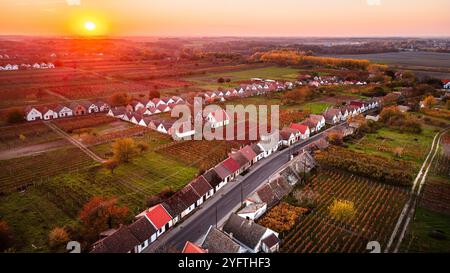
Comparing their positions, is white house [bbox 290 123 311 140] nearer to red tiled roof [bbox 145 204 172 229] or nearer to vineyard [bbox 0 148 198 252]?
vineyard [bbox 0 148 198 252]

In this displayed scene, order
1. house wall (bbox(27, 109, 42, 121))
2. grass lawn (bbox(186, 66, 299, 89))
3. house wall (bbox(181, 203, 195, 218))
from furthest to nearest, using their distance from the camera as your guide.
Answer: grass lawn (bbox(186, 66, 299, 89)), house wall (bbox(27, 109, 42, 121)), house wall (bbox(181, 203, 195, 218))

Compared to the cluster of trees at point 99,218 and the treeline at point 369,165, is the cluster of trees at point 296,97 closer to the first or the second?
the treeline at point 369,165

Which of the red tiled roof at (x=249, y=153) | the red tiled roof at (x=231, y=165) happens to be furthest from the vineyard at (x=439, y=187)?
the red tiled roof at (x=231, y=165)

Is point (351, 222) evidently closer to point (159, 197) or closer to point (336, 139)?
point (159, 197)

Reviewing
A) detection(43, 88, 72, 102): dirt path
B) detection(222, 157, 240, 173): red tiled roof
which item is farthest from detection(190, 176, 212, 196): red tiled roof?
detection(43, 88, 72, 102): dirt path

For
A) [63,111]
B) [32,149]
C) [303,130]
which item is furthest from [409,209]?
[63,111]
